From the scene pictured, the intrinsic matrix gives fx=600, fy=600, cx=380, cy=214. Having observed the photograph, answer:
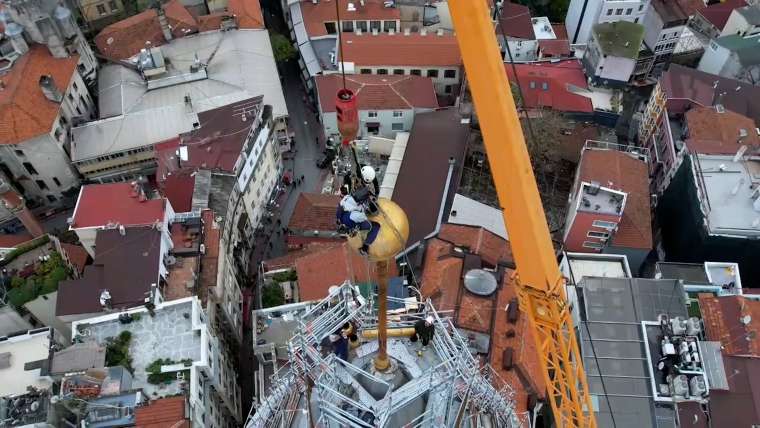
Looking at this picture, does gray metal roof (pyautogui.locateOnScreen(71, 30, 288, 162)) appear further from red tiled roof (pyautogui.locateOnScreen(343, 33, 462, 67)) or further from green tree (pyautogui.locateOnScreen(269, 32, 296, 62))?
red tiled roof (pyautogui.locateOnScreen(343, 33, 462, 67))

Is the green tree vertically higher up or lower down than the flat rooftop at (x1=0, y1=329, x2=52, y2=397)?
higher up

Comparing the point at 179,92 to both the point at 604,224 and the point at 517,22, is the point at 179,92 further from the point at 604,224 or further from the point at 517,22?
the point at 604,224

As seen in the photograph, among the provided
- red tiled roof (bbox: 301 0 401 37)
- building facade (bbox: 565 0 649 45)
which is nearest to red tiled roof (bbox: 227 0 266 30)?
red tiled roof (bbox: 301 0 401 37)

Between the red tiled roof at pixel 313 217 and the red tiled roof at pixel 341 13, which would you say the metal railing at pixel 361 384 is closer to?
the red tiled roof at pixel 313 217

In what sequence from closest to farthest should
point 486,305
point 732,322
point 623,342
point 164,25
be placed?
point 732,322 < point 623,342 < point 486,305 < point 164,25

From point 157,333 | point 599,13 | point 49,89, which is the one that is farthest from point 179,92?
point 599,13

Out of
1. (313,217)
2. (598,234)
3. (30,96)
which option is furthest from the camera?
(30,96)

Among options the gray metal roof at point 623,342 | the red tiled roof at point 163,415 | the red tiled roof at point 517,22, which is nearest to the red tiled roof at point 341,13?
the red tiled roof at point 517,22
